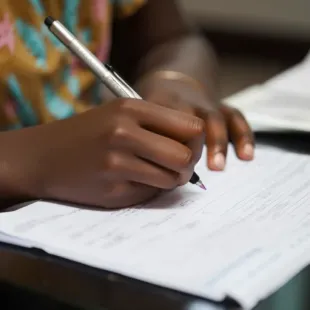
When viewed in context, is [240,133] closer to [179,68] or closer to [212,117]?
[212,117]

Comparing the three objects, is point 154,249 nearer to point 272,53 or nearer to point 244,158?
point 244,158

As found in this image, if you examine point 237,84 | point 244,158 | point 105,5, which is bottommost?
point 237,84

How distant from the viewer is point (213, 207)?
1.47 feet

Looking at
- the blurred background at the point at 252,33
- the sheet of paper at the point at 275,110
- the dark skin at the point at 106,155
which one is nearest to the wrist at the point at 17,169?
the dark skin at the point at 106,155

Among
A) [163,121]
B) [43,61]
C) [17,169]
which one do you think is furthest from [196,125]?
[43,61]

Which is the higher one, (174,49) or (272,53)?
(174,49)

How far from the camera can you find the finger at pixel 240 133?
0.55 metres

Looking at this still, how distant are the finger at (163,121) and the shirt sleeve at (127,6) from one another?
32 centimetres

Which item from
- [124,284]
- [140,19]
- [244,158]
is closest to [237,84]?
[140,19]

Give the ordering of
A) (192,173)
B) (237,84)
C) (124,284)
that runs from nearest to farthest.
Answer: (124,284)
(192,173)
(237,84)

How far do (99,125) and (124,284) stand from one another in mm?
126

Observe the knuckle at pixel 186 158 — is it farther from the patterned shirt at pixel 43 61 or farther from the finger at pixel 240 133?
the patterned shirt at pixel 43 61

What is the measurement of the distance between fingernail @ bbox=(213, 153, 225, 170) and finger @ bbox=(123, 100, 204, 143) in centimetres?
8

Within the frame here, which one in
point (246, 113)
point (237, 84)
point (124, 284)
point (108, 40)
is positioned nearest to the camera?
point (124, 284)
